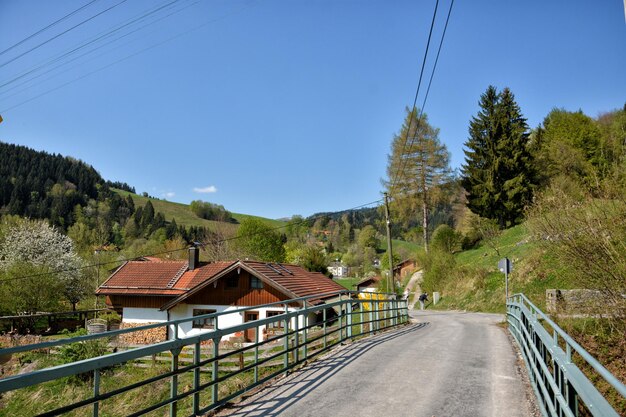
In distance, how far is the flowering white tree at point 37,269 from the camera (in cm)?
3497

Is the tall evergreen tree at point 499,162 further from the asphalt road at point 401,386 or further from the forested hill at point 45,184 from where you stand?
the forested hill at point 45,184

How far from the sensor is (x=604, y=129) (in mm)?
45094

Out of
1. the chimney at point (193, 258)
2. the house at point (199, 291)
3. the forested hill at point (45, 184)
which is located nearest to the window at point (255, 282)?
the house at point (199, 291)

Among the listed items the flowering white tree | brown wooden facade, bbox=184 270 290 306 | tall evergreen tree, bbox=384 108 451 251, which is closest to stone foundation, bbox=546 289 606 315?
brown wooden facade, bbox=184 270 290 306

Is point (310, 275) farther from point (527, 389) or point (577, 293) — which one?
point (527, 389)

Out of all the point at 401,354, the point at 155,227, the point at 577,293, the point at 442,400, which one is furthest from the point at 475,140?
the point at 155,227

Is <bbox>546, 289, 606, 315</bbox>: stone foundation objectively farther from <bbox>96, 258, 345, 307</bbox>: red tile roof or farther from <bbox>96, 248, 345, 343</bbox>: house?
<bbox>96, 258, 345, 307</bbox>: red tile roof

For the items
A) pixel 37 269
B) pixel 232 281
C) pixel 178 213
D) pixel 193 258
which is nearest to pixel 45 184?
pixel 178 213

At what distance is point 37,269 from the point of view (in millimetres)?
37188

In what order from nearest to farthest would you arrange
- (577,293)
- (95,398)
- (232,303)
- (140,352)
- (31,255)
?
(95,398), (140,352), (577,293), (232,303), (31,255)

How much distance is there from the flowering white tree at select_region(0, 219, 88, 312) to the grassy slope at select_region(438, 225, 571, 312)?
29.6 meters

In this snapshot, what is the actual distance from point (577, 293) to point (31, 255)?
52793mm

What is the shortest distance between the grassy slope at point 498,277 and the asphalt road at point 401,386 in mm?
10796

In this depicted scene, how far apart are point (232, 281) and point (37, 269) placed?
60.9 ft
